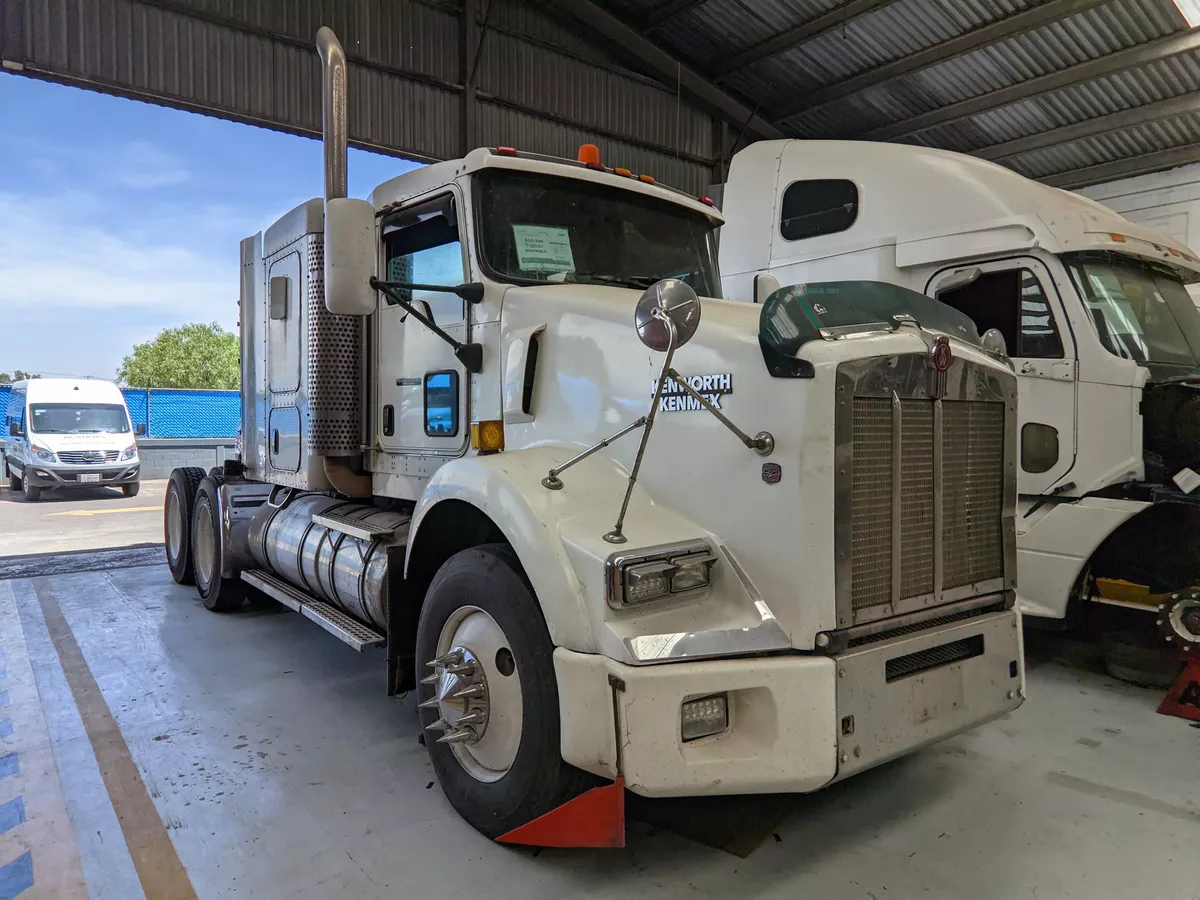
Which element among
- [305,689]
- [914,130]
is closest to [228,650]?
[305,689]

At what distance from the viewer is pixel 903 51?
10789 mm

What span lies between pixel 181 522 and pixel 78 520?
6165 mm

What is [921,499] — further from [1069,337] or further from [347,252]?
[1069,337]

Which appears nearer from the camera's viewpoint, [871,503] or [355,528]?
[871,503]

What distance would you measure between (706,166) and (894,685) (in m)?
13.6

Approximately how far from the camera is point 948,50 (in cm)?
1023

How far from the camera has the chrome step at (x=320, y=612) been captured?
3740 millimetres

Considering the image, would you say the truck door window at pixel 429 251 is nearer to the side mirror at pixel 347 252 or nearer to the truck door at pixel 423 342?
the truck door at pixel 423 342

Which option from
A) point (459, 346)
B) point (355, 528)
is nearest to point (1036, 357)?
point (459, 346)

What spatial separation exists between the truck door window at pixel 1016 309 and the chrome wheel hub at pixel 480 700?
369 centimetres

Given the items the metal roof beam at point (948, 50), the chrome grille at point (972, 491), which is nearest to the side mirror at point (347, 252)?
the chrome grille at point (972, 491)

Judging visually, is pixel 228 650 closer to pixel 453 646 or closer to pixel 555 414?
pixel 453 646

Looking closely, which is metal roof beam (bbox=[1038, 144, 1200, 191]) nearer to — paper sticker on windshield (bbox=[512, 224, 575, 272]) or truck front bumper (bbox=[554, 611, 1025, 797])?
paper sticker on windshield (bbox=[512, 224, 575, 272])

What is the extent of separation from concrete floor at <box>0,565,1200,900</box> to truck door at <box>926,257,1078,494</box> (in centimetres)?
131
